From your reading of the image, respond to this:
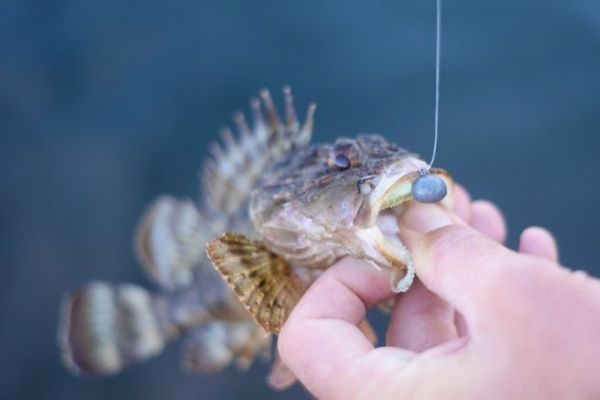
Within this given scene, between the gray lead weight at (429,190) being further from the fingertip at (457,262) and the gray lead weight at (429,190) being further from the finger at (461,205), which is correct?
the finger at (461,205)

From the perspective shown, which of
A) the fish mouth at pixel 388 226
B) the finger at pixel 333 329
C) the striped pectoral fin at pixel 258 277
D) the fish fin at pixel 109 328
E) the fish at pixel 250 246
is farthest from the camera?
the fish fin at pixel 109 328

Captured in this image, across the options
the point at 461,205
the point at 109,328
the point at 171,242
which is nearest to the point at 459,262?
the point at 461,205

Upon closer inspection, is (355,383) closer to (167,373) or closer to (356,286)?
(356,286)

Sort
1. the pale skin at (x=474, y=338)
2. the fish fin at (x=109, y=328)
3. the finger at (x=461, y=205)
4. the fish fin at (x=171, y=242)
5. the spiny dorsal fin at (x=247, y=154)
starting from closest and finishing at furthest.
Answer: the pale skin at (x=474, y=338) → the finger at (x=461, y=205) → the spiny dorsal fin at (x=247, y=154) → the fish fin at (x=109, y=328) → the fish fin at (x=171, y=242)

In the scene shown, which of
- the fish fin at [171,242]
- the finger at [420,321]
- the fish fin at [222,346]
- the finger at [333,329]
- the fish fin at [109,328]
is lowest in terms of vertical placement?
the fish fin at [222,346]

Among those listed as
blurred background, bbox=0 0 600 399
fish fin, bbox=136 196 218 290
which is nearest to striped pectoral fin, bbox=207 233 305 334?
fish fin, bbox=136 196 218 290

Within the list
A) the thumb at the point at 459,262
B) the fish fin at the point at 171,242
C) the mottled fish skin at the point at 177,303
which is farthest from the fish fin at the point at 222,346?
the thumb at the point at 459,262
